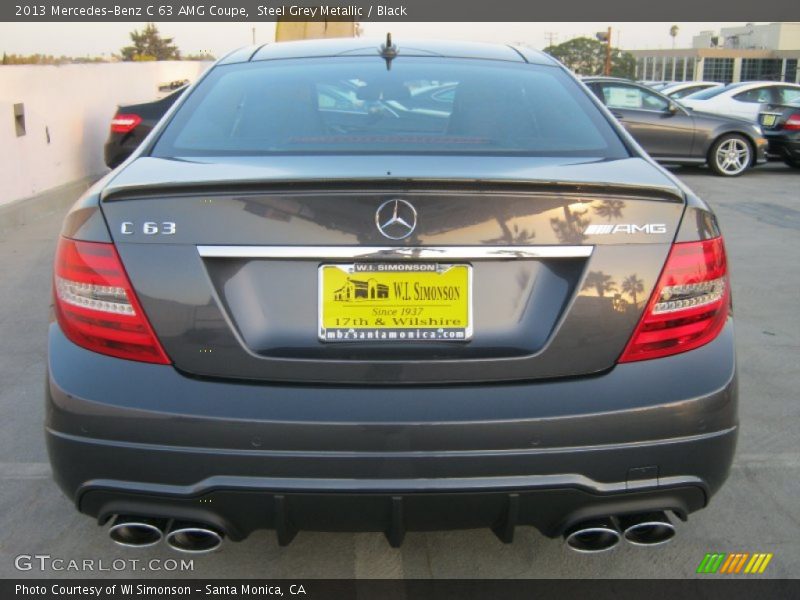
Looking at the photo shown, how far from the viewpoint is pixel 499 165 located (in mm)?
2418

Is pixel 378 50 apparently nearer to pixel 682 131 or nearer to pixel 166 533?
pixel 166 533

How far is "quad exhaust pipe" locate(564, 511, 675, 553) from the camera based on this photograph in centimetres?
235

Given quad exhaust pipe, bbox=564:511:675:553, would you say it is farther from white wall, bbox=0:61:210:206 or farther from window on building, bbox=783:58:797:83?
→ window on building, bbox=783:58:797:83

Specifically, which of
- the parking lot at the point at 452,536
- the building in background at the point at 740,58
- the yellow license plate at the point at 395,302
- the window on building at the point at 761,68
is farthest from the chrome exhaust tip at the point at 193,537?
the window on building at the point at 761,68

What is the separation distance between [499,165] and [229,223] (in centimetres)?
76

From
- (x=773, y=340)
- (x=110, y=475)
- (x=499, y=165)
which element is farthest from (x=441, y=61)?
(x=773, y=340)

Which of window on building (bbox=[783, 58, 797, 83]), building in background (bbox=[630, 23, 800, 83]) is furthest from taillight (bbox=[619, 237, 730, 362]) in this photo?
window on building (bbox=[783, 58, 797, 83])

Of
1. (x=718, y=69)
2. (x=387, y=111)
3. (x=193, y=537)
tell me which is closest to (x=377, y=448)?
(x=193, y=537)

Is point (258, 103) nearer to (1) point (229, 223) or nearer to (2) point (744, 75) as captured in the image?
(1) point (229, 223)

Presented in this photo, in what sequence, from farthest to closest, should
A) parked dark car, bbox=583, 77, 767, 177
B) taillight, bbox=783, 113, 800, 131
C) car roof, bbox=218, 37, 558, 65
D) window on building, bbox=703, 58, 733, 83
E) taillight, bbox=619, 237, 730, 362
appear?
window on building, bbox=703, 58, 733, 83
taillight, bbox=783, 113, 800, 131
parked dark car, bbox=583, 77, 767, 177
car roof, bbox=218, 37, 558, 65
taillight, bbox=619, 237, 730, 362

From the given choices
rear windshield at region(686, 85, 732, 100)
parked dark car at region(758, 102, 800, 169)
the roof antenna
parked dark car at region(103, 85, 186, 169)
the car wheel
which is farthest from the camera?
rear windshield at region(686, 85, 732, 100)

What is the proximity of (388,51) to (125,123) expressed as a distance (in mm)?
6718

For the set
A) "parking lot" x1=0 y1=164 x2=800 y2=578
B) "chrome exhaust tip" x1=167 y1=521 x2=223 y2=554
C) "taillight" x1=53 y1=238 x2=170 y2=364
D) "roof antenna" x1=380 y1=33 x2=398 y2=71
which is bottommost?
"parking lot" x1=0 y1=164 x2=800 y2=578

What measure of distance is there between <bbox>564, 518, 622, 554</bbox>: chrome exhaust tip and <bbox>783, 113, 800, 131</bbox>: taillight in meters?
14.0
